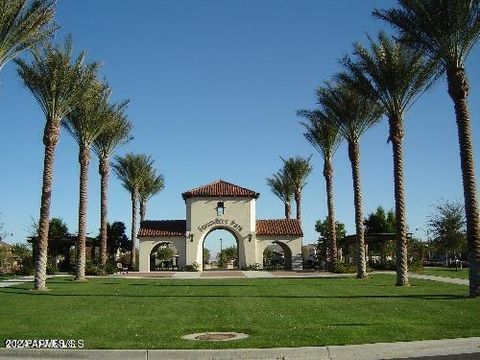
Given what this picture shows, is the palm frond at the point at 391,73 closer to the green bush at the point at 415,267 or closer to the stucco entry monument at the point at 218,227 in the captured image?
the green bush at the point at 415,267

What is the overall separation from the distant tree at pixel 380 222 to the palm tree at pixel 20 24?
5915 cm

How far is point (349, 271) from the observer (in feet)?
139

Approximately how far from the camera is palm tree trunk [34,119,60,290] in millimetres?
25938

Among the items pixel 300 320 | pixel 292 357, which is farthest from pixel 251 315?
pixel 292 357

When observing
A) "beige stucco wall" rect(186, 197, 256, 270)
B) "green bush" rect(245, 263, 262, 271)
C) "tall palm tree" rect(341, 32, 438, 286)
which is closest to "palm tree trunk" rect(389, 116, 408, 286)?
"tall palm tree" rect(341, 32, 438, 286)

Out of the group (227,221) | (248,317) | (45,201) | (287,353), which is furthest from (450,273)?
(287,353)

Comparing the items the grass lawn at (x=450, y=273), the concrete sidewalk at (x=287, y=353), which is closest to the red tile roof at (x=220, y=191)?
the grass lawn at (x=450, y=273)

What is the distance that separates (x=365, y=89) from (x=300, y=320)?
17.2 m

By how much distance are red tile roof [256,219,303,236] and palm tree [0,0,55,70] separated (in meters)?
35.5

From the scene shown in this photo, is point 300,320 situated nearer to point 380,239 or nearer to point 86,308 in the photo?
point 86,308

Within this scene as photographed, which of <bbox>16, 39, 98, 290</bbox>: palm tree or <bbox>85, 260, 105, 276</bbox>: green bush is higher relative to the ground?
<bbox>16, 39, 98, 290</bbox>: palm tree

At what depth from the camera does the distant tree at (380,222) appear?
73.4m

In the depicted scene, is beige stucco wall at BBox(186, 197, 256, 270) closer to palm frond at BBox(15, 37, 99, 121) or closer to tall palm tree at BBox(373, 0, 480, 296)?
palm frond at BBox(15, 37, 99, 121)

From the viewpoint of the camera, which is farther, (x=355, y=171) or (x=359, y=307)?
(x=355, y=171)
